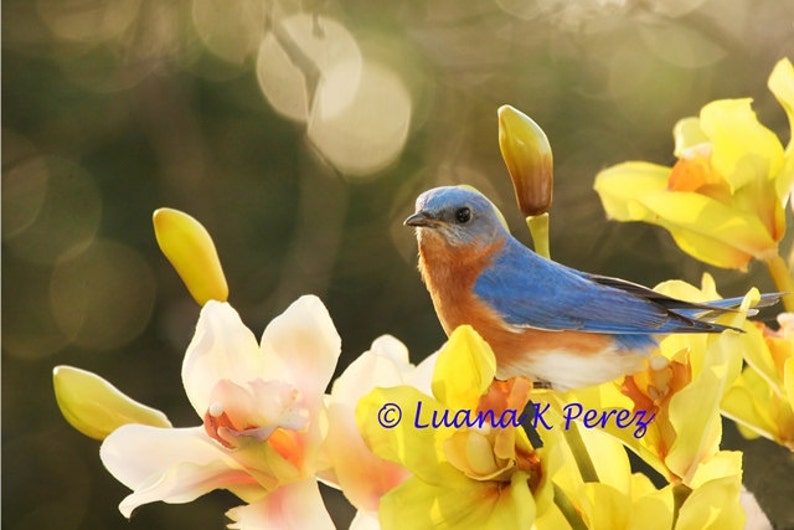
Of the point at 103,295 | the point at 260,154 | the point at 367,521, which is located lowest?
the point at 103,295

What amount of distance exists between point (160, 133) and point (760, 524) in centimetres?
92

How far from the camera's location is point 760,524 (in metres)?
0.25

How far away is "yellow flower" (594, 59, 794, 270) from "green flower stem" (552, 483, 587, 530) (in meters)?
0.07

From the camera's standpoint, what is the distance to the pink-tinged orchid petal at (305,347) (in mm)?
222

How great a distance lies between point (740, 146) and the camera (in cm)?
24

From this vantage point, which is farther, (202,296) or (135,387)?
(135,387)

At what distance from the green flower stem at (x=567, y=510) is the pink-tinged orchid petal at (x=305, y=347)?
0.16ft

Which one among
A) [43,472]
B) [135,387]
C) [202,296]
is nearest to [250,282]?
A: [135,387]

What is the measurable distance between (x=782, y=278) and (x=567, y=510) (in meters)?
0.07

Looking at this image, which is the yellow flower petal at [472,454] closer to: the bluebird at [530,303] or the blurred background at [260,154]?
the bluebird at [530,303]

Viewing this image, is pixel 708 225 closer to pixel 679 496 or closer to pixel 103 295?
pixel 679 496

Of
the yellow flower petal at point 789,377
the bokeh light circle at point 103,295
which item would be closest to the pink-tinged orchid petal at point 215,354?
the yellow flower petal at point 789,377

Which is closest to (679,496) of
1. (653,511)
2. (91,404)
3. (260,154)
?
(653,511)

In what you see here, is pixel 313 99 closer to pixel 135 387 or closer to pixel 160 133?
pixel 160 133
